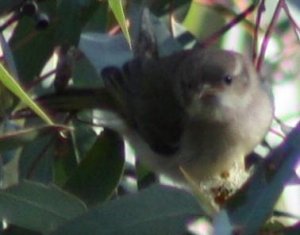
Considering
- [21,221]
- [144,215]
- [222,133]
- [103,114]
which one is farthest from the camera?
[222,133]

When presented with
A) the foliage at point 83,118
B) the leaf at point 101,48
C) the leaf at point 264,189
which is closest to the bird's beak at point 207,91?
the foliage at point 83,118

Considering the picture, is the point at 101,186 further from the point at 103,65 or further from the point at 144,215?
the point at 144,215

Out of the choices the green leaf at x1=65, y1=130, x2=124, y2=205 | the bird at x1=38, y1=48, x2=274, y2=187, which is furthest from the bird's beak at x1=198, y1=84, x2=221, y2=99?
the green leaf at x1=65, y1=130, x2=124, y2=205

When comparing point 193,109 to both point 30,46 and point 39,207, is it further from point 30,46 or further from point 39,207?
point 39,207

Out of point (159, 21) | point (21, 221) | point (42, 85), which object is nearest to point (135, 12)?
point (159, 21)

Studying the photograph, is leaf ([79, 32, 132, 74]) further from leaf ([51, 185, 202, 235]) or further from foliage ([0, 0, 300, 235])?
leaf ([51, 185, 202, 235])

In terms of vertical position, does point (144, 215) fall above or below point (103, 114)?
above

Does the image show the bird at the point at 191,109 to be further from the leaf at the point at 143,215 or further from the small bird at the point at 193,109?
the leaf at the point at 143,215
